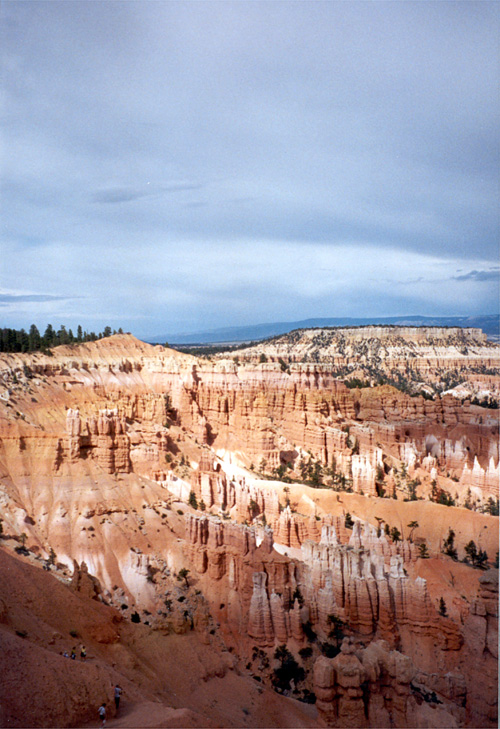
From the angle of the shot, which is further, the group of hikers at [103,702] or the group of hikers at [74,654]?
the group of hikers at [74,654]

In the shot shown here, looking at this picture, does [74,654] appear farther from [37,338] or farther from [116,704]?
[37,338]

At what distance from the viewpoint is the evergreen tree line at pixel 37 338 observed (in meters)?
44.5

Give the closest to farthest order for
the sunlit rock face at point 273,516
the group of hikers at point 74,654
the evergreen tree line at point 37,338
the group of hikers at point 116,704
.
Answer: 1. the group of hikers at point 116,704
2. the group of hikers at point 74,654
3. the sunlit rock face at point 273,516
4. the evergreen tree line at point 37,338

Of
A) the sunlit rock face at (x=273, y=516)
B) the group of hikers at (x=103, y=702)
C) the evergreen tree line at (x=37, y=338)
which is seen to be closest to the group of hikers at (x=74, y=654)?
the group of hikers at (x=103, y=702)

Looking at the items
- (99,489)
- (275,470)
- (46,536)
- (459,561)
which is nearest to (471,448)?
(275,470)

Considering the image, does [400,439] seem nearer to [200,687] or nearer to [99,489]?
[99,489]

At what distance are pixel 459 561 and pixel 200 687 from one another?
15.5 metres

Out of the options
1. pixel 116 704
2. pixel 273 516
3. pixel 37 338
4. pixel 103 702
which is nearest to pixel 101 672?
pixel 116 704

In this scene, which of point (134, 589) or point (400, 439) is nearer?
point (134, 589)

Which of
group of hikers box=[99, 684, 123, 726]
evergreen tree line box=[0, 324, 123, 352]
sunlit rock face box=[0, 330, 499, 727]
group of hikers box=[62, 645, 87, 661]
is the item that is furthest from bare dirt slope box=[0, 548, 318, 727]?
evergreen tree line box=[0, 324, 123, 352]

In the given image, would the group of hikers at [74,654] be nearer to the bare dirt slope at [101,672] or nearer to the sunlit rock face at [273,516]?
the bare dirt slope at [101,672]

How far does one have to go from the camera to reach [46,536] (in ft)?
85.3

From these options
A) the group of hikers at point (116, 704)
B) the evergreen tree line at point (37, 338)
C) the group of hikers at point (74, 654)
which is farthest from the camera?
the evergreen tree line at point (37, 338)

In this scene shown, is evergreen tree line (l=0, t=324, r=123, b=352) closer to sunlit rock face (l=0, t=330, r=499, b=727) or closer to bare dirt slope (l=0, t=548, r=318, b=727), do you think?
sunlit rock face (l=0, t=330, r=499, b=727)
